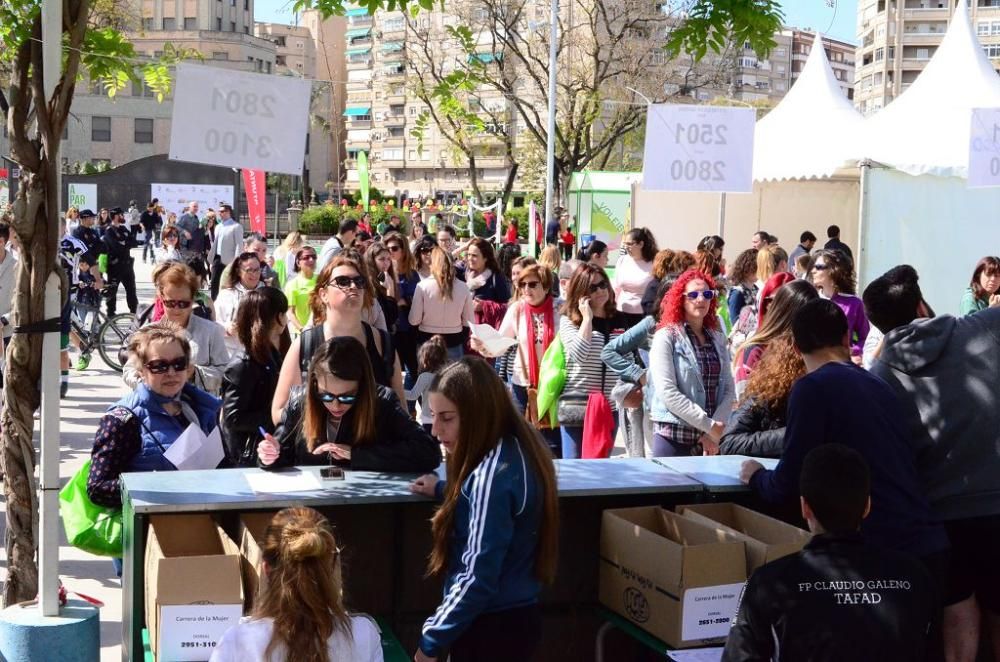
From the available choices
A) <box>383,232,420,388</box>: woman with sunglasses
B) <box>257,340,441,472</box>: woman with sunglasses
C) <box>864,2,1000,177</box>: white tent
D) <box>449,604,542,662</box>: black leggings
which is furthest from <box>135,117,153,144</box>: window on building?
<box>449,604,542,662</box>: black leggings

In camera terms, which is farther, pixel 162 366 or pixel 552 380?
pixel 552 380

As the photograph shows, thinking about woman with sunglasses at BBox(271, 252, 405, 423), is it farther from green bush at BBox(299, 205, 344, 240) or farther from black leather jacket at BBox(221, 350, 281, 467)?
green bush at BBox(299, 205, 344, 240)

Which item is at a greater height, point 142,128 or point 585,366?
point 142,128

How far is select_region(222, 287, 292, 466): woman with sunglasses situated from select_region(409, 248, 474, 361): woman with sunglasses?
302 cm

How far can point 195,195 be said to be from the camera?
50.3 metres

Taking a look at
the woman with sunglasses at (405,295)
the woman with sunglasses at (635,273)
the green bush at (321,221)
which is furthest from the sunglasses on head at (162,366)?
the green bush at (321,221)

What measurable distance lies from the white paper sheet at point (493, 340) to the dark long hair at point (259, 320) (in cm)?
204

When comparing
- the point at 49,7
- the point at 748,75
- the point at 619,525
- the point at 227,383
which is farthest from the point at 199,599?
the point at 748,75

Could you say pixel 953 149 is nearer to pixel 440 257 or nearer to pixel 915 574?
pixel 440 257

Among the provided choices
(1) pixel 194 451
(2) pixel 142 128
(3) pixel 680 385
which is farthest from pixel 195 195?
(1) pixel 194 451

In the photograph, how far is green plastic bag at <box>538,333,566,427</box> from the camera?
26.7 feet

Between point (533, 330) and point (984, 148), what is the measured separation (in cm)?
623

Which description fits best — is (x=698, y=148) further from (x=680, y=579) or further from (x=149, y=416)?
(x=680, y=579)

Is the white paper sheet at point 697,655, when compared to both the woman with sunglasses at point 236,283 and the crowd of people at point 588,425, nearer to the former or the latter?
the crowd of people at point 588,425
